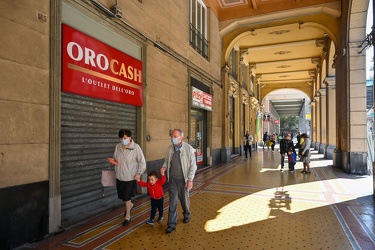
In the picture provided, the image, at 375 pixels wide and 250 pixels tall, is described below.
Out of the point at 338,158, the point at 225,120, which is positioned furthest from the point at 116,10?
the point at 338,158

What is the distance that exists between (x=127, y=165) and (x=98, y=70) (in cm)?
192

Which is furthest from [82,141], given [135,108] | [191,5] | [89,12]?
[191,5]

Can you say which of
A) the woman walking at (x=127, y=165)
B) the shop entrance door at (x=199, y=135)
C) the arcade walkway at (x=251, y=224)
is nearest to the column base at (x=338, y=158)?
the arcade walkway at (x=251, y=224)

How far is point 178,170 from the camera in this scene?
4043 mm

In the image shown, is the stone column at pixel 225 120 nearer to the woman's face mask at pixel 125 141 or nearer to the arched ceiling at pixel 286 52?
the arched ceiling at pixel 286 52

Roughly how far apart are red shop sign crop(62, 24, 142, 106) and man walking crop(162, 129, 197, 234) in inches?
71.9


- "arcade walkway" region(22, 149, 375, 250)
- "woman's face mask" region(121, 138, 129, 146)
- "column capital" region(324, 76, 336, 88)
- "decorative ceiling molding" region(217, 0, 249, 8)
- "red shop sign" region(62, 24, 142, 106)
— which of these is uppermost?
"decorative ceiling molding" region(217, 0, 249, 8)

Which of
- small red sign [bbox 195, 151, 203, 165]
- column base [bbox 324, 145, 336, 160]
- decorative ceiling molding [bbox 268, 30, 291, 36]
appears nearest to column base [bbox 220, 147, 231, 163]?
small red sign [bbox 195, 151, 203, 165]

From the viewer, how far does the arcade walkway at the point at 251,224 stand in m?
3.53

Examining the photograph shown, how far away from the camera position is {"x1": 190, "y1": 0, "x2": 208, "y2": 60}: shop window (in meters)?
9.71

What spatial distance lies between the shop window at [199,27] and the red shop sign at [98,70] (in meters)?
4.30

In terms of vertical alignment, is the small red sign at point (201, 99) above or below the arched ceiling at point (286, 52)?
below

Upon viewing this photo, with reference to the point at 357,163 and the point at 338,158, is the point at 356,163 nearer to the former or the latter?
the point at 357,163

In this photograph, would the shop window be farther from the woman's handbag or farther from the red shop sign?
the woman's handbag
